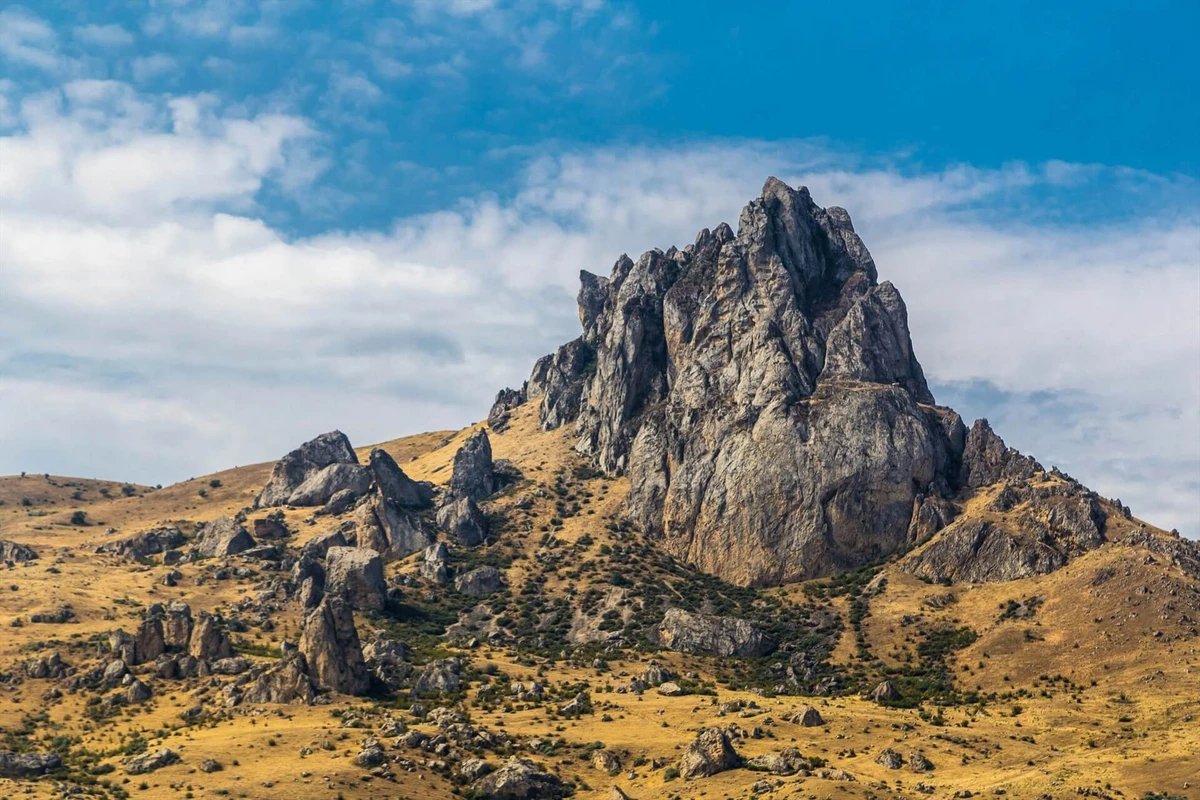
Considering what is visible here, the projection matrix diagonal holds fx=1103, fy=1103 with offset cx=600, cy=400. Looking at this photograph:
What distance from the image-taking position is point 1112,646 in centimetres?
15238

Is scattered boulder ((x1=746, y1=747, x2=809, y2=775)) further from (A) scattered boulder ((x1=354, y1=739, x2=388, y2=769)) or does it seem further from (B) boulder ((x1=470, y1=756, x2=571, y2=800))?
(A) scattered boulder ((x1=354, y1=739, x2=388, y2=769))

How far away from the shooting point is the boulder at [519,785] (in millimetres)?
115375

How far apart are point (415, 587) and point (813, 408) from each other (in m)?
78.6

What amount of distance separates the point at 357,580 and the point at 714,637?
60882 mm

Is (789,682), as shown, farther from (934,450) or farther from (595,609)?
(934,450)

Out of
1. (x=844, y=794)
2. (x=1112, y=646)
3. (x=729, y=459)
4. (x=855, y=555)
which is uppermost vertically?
(x=729, y=459)

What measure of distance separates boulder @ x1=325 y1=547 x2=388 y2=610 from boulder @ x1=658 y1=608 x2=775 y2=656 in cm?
4863

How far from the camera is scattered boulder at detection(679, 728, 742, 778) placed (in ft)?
381

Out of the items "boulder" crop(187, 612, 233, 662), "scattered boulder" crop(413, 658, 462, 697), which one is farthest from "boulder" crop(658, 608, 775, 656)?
"boulder" crop(187, 612, 233, 662)

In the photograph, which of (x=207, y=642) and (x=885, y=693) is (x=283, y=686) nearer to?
(x=207, y=642)

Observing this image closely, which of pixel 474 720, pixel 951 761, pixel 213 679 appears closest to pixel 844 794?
pixel 951 761

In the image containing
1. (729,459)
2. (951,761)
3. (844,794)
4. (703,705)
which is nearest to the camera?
(844,794)

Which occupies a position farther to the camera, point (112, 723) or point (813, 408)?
point (813, 408)

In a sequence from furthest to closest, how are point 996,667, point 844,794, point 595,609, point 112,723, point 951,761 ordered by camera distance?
point 595,609 < point 996,667 < point 112,723 < point 951,761 < point 844,794
